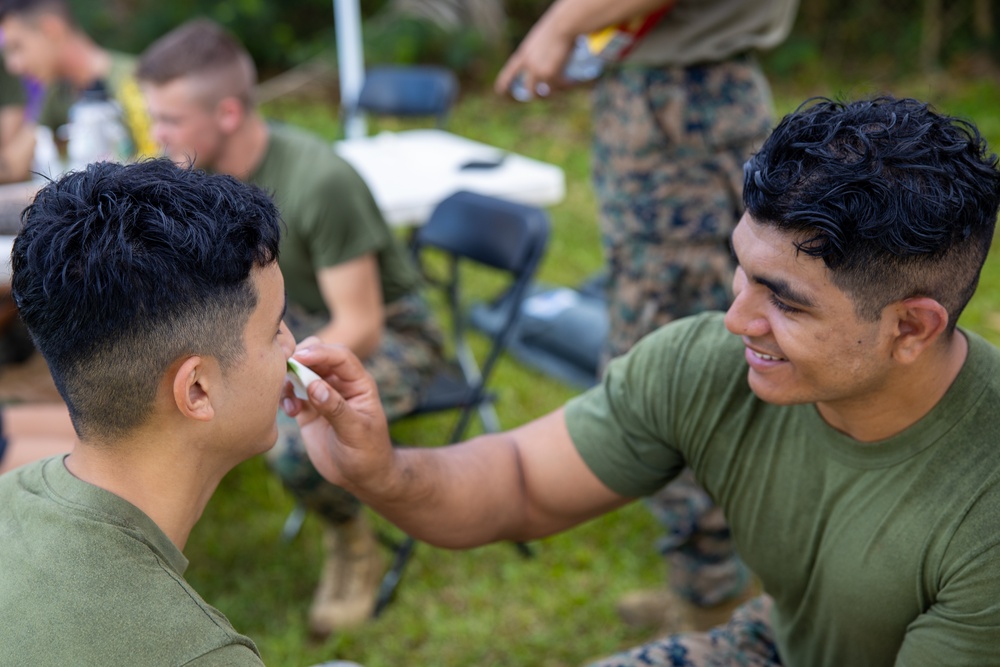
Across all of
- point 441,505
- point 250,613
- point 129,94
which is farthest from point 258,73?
point 441,505

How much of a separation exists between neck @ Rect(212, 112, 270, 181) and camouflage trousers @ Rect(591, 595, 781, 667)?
2.14 m

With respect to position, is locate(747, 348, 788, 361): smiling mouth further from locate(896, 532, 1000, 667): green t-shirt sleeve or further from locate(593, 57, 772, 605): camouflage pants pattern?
locate(593, 57, 772, 605): camouflage pants pattern

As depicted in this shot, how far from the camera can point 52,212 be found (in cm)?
148

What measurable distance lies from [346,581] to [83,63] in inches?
114

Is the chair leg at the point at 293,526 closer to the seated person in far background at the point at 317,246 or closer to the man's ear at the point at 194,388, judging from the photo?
the seated person in far background at the point at 317,246

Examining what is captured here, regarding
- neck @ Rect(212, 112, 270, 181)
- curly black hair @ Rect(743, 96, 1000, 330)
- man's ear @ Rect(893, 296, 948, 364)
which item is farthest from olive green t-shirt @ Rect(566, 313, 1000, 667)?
neck @ Rect(212, 112, 270, 181)

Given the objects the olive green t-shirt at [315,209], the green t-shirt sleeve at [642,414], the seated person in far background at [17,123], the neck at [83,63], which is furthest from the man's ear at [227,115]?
the green t-shirt sleeve at [642,414]

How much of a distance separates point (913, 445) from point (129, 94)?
149 inches

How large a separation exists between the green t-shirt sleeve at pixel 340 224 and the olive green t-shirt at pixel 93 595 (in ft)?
6.16

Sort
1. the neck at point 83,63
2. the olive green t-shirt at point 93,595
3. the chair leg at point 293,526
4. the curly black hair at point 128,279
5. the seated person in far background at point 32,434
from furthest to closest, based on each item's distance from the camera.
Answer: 1. the neck at point 83,63
2. the chair leg at point 293,526
3. the seated person in far background at point 32,434
4. the curly black hair at point 128,279
5. the olive green t-shirt at point 93,595

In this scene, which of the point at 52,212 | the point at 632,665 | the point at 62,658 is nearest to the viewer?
the point at 62,658

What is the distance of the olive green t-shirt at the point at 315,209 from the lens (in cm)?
328

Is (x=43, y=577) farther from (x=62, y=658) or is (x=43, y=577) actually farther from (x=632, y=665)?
(x=632, y=665)

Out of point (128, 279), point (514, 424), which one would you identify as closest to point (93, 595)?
point (128, 279)
